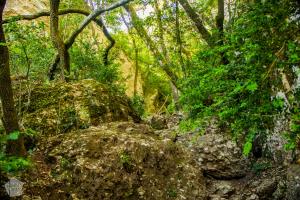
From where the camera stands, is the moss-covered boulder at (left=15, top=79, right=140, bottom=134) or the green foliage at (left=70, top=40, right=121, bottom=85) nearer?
the moss-covered boulder at (left=15, top=79, right=140, bottom=134)

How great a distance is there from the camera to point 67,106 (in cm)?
942

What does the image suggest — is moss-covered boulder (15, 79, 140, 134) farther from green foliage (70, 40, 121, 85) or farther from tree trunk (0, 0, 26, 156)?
green foliage (70, 40, 121, 85)

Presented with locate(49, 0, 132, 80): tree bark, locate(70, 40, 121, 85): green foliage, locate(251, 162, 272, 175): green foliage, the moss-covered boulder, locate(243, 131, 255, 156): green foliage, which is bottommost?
locate(251, 162, 272, 175): green foliage

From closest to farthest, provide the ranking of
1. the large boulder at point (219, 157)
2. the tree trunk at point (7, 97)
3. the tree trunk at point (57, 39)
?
the tree trunk at point (7, 97) → the large boulder at point (219, 157) → the tree trunk at point (57, 39)

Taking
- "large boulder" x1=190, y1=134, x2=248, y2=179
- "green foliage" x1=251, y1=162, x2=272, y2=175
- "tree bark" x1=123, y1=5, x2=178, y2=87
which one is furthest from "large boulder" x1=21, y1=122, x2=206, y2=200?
"tree bark" x1=123, y1=5, x2=178, y2=87

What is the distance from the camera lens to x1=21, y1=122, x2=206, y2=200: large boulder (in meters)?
7.08

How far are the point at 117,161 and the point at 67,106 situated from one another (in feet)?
8.16

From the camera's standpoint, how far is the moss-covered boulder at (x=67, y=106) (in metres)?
8.98

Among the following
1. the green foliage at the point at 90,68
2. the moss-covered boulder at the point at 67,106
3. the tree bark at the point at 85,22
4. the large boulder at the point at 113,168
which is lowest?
the large boulder at the point at 113,168

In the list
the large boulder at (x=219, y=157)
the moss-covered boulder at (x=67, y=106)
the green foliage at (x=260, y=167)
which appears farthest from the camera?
the large boulder at (x=219, y=157)

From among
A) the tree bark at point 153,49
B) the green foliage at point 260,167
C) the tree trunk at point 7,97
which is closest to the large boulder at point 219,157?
the green foliage at point 260,167

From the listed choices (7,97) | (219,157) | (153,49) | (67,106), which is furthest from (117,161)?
(153,49)

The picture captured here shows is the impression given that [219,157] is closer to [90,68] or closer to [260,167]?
[260,167]

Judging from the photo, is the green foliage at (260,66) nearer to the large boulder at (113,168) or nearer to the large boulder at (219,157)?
the large boulder at (113,168)
